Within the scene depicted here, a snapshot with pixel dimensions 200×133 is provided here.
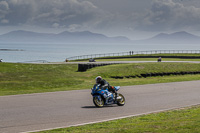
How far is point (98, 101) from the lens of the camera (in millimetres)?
13648

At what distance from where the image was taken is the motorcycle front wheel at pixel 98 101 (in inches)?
534

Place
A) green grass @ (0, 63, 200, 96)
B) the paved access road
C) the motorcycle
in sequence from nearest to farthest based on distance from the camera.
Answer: the paved access road
the motorcycle
green grass @ (0, 63, 200, 96)

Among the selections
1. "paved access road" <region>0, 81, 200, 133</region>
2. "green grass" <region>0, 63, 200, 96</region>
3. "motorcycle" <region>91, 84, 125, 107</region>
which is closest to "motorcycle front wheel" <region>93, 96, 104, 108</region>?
"motorcycle" <region>91, 84, 125, 107</region>

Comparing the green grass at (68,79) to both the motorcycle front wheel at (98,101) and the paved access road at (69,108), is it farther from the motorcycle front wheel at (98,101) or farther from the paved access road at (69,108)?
the motorcycle front wheel at (98,101)

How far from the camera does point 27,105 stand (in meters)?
13.6

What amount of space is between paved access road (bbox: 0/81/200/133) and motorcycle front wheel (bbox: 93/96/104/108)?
10.7 inches

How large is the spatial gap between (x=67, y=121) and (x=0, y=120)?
2236 millimetres

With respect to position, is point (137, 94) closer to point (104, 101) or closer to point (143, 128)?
point (104, 101)

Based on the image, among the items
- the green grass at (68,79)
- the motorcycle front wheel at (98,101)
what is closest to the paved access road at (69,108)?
the motorcycle front wheel at (98,101)

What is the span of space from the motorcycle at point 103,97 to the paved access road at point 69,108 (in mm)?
275

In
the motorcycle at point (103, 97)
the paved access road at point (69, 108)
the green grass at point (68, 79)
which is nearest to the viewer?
the paved access road at point (69, 108)

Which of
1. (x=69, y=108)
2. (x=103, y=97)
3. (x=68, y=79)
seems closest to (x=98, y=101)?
(x=103, y=97)

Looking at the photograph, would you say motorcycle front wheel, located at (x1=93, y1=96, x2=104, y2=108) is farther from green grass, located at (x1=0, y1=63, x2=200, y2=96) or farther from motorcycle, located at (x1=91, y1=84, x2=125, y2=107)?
green grass, located at (x1=0, y1=63, x2=200, y2=96)

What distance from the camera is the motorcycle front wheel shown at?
534 inches
